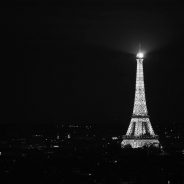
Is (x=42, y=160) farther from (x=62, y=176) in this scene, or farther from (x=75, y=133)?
(x=75, y=133)

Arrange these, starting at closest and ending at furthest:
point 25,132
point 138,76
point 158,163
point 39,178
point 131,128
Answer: point 39,178, point 158,163, point 138,76, point 131,128, point 25,132

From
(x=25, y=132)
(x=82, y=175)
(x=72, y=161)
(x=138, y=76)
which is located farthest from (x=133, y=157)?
(x=25, y=132)

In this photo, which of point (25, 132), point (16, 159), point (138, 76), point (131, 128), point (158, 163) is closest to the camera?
point (158, 163)

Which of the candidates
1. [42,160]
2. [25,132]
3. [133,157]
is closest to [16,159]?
[42,160]

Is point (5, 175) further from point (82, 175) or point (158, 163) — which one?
point (158, 163)

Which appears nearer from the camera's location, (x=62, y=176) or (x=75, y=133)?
(x=62, y=176)

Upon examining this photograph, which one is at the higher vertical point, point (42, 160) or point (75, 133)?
point (75, 133)
